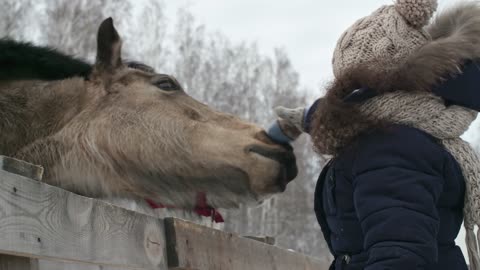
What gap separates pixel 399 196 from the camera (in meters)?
1.75

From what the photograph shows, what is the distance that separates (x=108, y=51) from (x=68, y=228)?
75.5 inches

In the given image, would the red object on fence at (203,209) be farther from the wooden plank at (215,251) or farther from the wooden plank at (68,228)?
the wooden plank at (68,228)

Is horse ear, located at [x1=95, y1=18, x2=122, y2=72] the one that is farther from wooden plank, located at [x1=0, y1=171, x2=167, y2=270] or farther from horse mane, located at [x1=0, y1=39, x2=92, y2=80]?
wooden plank, located at [x1=0, y1=171, x2=167, y2=270]

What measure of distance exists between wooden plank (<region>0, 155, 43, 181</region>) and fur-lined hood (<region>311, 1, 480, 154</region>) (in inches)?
33.5

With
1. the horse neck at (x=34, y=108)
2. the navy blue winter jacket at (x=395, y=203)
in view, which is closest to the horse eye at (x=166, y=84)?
the horse neck at (x=34, y=108)

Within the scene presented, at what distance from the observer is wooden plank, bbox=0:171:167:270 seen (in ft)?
5.63

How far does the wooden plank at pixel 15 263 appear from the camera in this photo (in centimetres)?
180

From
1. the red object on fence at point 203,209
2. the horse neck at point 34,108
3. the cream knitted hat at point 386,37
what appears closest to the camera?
the cream knitted hat at point 386,37

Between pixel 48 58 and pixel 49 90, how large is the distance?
267 millimetres

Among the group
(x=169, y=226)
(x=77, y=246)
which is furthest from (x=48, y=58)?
(x=77, y=246)

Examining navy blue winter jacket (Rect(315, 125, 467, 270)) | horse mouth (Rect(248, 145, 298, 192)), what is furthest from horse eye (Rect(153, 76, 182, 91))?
navy blue winter jacket (Rect(315, 125, 467, 270))

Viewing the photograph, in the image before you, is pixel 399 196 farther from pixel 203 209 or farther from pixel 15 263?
pixel 203 209

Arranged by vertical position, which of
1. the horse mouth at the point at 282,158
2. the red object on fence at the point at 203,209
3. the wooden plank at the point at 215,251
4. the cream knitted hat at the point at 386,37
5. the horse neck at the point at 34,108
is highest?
the horse neck at the point at 34,108

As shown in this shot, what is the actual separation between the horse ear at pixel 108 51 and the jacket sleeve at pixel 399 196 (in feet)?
6.96
